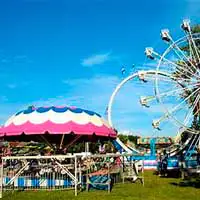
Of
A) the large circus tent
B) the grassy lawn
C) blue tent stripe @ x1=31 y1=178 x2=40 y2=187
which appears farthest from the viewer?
blue tent stripe @ x1=31 y1=178 x2=40 y2=187

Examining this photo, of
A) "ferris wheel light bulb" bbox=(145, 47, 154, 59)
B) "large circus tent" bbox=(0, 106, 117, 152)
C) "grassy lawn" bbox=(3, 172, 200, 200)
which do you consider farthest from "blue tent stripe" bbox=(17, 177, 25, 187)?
"ferris wheel light bulb" bbox=(145, 47, 154, 59)

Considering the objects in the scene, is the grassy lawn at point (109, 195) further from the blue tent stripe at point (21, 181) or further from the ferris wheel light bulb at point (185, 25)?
the ferris wheel light bulb at point (185, 25)

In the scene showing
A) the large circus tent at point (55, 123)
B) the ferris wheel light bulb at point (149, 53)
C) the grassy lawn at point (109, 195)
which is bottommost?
the grassy lawn at point (109, 195)

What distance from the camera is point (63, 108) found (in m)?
17.0

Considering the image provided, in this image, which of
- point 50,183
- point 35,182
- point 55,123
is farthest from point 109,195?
point 35,182

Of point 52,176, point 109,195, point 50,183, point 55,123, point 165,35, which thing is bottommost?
point 109,195

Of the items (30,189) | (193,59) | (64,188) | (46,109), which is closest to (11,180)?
(30,189)

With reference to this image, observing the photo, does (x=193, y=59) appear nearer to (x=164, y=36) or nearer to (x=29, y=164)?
(x=164, y=36)

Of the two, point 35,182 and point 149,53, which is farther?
point 149,53

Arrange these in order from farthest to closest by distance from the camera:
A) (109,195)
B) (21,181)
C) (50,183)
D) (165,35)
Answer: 1. (165,35)
2. (21,181)
3. (50,183)
4. (109,195)

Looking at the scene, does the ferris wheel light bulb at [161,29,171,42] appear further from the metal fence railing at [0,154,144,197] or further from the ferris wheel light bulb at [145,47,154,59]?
the metal fence railing at [0,154,144,197]

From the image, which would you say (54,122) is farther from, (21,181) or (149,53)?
(149,53)

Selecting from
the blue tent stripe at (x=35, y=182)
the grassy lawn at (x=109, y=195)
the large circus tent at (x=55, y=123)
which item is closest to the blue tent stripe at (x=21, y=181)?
the blue tent stripe at (x=35, y=182)

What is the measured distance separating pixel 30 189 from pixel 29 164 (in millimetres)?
1165
